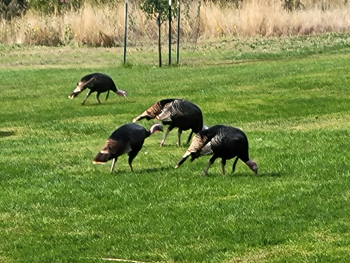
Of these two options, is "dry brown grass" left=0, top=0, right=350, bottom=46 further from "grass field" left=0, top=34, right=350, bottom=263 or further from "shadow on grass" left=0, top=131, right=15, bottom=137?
"shadow on grass" left=0, top=131, right=15, bottom=137

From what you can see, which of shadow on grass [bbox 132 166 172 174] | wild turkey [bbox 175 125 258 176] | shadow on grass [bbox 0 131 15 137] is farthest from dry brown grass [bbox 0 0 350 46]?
wild turkey [bbox 175 125 258 176]

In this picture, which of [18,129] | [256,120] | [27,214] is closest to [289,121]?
[256,120]

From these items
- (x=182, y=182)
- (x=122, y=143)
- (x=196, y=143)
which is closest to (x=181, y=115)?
(x=122, y=143)

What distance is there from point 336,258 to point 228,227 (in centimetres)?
153

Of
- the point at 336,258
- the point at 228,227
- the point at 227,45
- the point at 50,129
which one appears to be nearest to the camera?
the point at 336,258

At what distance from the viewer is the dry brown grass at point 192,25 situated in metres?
40.2

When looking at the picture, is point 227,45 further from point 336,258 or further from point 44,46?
point 336,258

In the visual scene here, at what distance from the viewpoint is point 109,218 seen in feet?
35.5

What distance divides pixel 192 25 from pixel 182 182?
28.7 m

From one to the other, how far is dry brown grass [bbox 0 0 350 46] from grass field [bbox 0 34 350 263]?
13.1m

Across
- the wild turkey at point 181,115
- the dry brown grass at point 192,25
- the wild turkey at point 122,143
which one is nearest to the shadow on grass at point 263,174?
the wild turkey at point 122,143

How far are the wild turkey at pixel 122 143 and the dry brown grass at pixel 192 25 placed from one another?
26741 millimetres

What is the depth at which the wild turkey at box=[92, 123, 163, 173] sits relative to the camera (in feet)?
42.4

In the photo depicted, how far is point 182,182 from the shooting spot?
12648 millimetres
